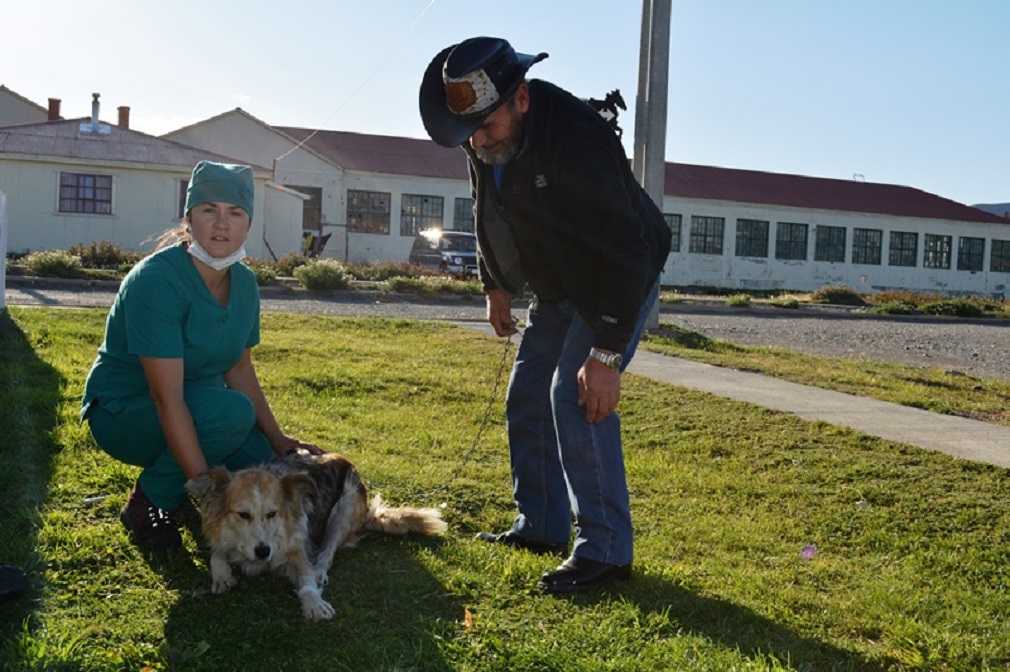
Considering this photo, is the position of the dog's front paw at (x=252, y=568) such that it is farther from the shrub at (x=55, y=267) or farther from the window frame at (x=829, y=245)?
the window frame at (x=829, y=245)

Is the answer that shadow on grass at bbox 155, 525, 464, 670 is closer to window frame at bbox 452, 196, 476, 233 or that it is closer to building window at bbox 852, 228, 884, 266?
window frame at bbox 452, 196, 476, 233

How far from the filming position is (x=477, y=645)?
342 centimetres

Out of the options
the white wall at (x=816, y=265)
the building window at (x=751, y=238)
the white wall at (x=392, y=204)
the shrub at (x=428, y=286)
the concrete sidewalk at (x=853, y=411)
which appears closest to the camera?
the concrete sidewalk at (x=853, y=411)

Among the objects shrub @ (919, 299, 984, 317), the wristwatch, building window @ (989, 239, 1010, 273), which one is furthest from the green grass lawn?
building window @ (989, 239, 1010, 273)

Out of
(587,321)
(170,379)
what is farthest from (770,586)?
(170,379)

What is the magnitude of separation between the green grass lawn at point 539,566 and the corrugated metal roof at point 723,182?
37078mm

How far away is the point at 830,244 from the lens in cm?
5069

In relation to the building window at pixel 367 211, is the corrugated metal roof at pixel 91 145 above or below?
above

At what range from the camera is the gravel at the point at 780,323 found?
1465cm

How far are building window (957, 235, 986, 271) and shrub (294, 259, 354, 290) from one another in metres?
41.8

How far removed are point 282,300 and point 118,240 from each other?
1460 cm

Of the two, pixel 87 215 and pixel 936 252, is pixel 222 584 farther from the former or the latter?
pixel 936 252

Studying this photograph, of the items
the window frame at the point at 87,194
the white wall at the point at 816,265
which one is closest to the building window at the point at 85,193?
the window frame at the point at 87,194

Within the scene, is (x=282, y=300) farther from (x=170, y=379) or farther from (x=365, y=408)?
(x=170, y=379)
